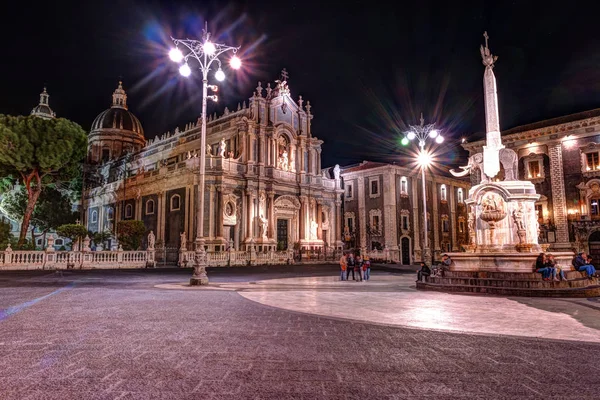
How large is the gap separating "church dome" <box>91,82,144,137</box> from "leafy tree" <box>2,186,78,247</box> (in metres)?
19.0

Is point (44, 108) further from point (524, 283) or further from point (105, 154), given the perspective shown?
point (524, 283)

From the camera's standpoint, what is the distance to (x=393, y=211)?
4709cm

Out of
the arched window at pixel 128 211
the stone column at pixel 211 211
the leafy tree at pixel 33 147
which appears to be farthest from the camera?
the arched window at pixel 128 211

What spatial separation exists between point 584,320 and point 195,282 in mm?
11929

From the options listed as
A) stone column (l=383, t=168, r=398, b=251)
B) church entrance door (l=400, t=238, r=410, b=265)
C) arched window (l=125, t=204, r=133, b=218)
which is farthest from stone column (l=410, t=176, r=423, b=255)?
arched window (l=125, t=204, r=133, b=218)

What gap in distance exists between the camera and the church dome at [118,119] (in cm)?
6919

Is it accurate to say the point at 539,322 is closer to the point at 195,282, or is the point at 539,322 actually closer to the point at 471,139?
the point at 195,282

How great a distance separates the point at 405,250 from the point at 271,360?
45197mm

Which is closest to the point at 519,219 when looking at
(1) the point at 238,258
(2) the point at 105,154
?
(1) the point at 238,258

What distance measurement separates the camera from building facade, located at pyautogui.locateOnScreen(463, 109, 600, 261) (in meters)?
33.2

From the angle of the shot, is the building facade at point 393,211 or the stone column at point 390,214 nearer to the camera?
the stone column at point 390,214

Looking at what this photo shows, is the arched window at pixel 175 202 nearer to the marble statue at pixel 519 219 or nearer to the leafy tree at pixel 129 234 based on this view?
the leafy tree at pixel 129 234

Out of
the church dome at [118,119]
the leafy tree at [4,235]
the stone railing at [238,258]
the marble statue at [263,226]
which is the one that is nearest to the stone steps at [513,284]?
the stone railing at [238,258]

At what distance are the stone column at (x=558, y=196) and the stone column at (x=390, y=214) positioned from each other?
1596 cm
